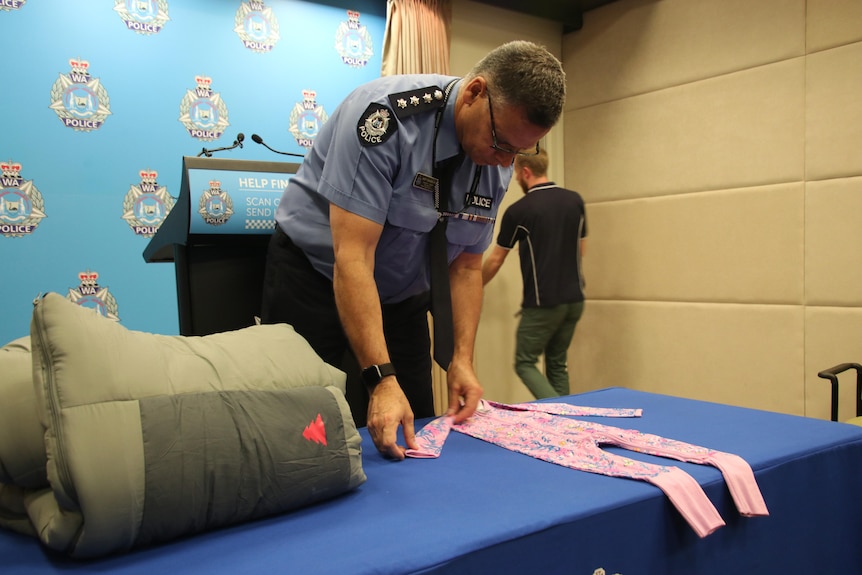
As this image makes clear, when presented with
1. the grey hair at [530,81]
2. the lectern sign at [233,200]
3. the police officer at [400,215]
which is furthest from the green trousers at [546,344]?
the grey hair at [530,81]

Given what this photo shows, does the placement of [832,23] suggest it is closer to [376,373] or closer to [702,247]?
[702,247]

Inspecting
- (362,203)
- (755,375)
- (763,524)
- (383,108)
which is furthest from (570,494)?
(755,375)

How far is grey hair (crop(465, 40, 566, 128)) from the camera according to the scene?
3.76ft

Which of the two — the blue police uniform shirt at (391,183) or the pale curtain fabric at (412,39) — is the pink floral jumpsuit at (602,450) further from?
the pale curtain fabric at (412,39)

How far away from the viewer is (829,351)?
9.73 feet

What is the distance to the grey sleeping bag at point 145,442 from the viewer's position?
708 millimetres

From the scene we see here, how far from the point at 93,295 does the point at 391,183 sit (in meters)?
1.87

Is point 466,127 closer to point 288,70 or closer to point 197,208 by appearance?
point 197,208

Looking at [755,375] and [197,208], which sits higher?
[197,208]

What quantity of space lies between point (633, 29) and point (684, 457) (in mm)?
3319

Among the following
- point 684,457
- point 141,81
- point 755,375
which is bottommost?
point 755,375

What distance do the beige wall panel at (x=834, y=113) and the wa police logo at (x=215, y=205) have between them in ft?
8.84

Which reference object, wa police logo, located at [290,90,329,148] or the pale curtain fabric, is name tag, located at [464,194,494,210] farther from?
the pale curtain fabric

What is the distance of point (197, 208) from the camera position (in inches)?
58.5
